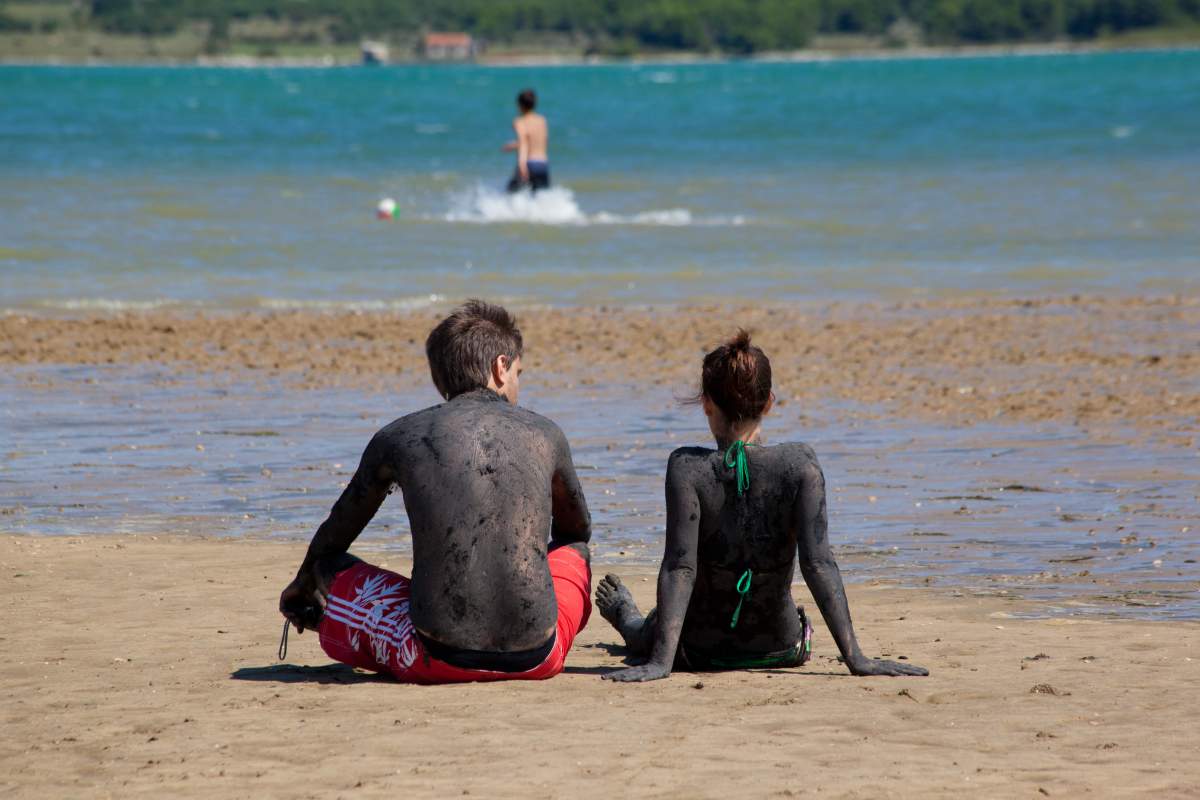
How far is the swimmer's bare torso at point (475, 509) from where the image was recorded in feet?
15.9

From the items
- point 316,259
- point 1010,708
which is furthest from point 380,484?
point 316,259

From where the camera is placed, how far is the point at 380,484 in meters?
4.96

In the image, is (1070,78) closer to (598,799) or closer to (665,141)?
(665,141)

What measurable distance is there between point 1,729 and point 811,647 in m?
2.41

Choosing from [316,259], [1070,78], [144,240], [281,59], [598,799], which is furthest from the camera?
[281,59]

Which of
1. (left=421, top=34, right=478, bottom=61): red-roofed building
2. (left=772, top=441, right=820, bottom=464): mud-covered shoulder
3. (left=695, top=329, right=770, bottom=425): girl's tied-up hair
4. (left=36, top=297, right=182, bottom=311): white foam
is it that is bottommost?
(left=36, top=297, right=182, bottom=311): white foam

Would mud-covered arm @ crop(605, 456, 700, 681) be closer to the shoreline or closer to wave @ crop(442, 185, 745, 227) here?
wave @ crop(442, 185, 745, 227)

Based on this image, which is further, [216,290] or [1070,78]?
[1070,78]

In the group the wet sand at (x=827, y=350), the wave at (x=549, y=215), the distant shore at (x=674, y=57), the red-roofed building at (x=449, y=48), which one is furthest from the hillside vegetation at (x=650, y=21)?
the wet sand at (x=827, y=350)

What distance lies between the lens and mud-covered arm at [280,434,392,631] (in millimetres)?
4961

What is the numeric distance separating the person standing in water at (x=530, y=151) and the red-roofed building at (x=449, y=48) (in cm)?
16233

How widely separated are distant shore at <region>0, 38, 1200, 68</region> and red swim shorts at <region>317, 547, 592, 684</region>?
165081mm

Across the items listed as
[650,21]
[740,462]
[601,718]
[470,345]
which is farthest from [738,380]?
[650,21]

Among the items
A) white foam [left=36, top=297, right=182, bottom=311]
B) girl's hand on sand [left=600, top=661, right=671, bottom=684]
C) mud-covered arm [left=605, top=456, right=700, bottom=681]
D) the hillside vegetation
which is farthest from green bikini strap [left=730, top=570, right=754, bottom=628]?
the hillside vegetation
